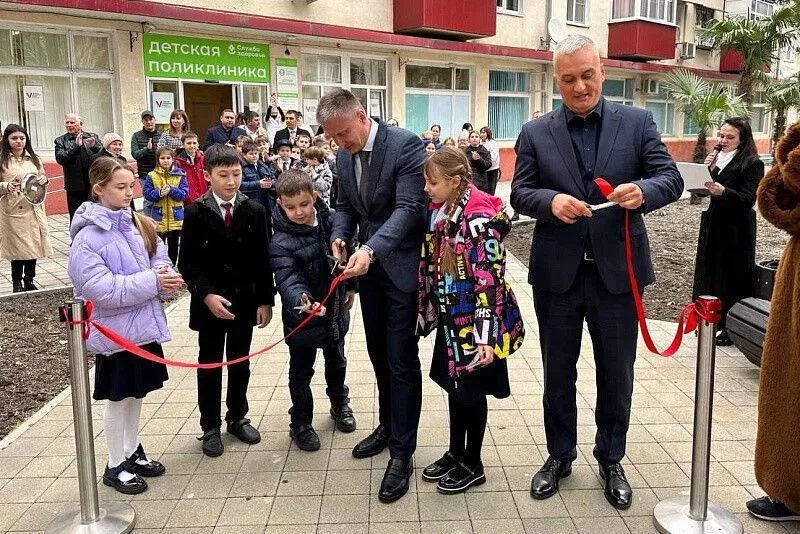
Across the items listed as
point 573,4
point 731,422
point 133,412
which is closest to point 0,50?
point 133,412

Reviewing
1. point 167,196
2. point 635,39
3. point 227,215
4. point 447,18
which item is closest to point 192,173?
point 167,196

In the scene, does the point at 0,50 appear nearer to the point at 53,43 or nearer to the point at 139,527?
the point at 53,43

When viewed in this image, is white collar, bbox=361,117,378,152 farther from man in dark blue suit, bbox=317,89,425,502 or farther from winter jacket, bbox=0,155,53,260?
winter jacket, bbox=0,155,53,260

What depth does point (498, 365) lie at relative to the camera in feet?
11.1

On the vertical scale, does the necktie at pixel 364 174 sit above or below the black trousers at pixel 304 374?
above

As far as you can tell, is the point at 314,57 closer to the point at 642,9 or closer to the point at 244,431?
the point at 642,9

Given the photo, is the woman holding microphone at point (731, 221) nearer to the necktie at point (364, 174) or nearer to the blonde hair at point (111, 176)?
the necktie at point (364, 174)

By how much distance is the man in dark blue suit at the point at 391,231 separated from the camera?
3.47 meters

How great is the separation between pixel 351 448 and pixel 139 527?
1235 millimetres

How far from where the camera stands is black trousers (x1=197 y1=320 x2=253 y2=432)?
402 cm

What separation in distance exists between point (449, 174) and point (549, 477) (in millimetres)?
1582

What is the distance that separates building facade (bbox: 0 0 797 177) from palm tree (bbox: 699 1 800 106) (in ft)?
15.5

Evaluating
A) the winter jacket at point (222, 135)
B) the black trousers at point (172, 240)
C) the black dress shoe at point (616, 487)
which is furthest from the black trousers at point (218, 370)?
the winter jacket at point (222, 135)

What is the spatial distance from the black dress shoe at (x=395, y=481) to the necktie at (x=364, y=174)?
1357mm
